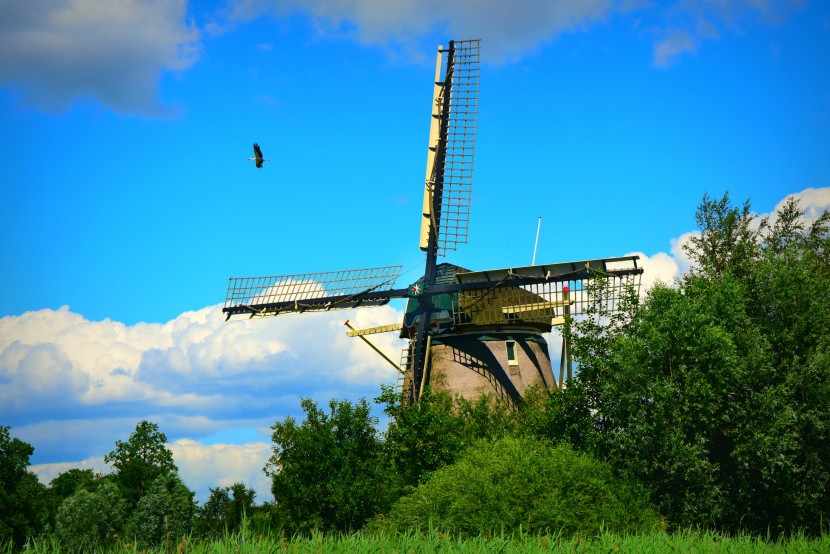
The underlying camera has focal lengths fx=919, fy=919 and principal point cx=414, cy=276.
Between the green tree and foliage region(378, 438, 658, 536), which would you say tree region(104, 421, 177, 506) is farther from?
foliage region(378, 438, 658, 536)

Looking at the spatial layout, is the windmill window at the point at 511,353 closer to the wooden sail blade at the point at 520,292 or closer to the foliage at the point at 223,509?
the wooden sail blade at the point at 520,292

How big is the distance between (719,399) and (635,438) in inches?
131

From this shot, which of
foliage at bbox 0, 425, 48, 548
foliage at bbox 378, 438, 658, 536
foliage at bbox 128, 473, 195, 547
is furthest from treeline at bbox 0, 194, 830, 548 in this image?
foliage at bbox 0, 425, 48, 548

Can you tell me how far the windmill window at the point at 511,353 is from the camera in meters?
43.4

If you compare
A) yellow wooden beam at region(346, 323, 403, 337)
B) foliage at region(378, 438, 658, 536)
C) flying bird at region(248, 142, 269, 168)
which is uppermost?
flying bird at region(248, 142, 269, 168)

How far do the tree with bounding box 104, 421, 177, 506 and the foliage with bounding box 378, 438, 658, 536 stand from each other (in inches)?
1663

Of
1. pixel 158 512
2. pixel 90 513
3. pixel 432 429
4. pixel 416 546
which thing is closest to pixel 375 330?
pixel 432 429

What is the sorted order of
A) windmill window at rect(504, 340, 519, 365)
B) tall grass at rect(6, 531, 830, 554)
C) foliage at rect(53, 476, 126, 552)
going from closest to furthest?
tall grass at rect(6, 531, 830, 554) < windmill window at rect(504, 340, 519, 365) < foliage at rect(53, 476, 126, 552)

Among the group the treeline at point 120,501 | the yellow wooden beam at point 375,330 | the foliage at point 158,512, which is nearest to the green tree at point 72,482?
the treeline at point 120,501

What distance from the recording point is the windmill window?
43406mm

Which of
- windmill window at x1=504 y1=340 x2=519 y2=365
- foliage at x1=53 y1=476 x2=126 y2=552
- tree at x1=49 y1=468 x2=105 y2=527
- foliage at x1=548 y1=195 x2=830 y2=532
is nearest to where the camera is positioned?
foliage at x1=548 y1=195 x2=830 y2=532

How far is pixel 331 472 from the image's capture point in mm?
40312

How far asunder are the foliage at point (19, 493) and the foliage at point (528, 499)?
36.7 metres

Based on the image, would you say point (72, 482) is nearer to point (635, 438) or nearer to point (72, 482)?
point (72, 482)
